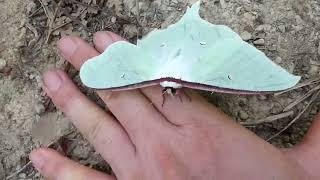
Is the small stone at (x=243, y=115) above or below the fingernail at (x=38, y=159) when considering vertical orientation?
below

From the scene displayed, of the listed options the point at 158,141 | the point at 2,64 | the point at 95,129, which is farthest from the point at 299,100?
the point at 2,64

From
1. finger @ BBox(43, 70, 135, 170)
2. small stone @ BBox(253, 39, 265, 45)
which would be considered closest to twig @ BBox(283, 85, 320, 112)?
small stone @ BBox(253, 39, 265, 45)

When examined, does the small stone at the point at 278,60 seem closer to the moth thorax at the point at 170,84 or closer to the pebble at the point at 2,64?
the moth thorax at the point at 170,84

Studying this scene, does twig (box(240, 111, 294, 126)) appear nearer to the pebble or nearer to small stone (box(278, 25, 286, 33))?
small stone (box(278, 25, 286, 33))

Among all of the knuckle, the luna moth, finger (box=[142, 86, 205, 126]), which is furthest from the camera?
the knuckle

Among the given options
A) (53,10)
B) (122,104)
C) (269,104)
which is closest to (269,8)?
(269,104)

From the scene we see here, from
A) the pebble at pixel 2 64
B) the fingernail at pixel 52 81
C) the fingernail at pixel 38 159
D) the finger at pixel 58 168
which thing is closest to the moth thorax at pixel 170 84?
the finger at pixel 58 168
